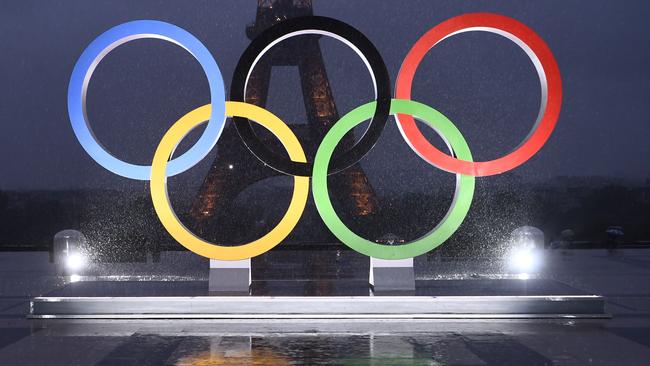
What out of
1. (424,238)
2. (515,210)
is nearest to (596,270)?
(424,238)

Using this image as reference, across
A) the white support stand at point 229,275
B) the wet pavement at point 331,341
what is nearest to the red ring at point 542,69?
the wet pavement at point 331,341

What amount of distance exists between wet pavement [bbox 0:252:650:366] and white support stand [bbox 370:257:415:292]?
0.55 metres

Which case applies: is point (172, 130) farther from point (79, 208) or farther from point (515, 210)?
point (79, 208)

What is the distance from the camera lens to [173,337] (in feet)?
31.1

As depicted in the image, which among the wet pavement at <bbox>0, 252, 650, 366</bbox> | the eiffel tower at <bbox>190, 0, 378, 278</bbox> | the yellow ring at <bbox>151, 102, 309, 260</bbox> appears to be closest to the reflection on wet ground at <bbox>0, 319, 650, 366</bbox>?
the wet pavement at <bbox>0, 252, 650, 366</bbox>

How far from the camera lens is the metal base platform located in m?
11.1

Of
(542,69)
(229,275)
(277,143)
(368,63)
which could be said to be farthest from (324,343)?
(277,143)

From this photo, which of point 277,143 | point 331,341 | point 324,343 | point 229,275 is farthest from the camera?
point 277,143

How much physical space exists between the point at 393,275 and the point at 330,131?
2654mm

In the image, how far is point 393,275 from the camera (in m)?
12.4

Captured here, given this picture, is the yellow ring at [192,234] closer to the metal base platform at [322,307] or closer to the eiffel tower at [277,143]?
the metal base platform at [322,307]

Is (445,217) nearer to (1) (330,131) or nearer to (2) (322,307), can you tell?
(1) (330,131)

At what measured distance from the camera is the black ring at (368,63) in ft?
38.5

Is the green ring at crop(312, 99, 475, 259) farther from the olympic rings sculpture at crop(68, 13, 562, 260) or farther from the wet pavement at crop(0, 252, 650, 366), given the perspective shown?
the wet pavement at crop(0, 252, 650, 366)
